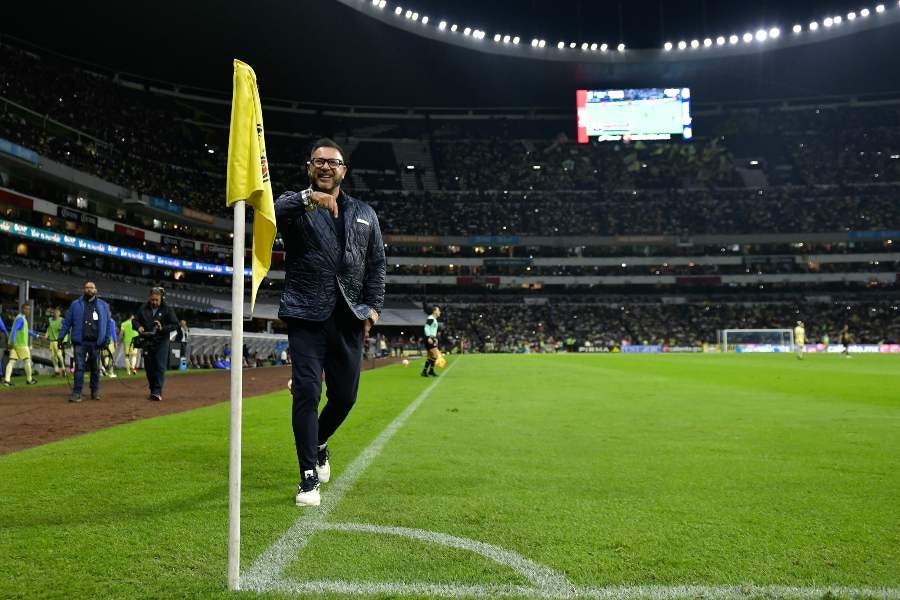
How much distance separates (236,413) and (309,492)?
126 centimetres

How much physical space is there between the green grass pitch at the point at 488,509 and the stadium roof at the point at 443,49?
4068 centimetres

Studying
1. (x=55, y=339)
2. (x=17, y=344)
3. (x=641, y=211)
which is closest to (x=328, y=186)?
(x=17, y=344)

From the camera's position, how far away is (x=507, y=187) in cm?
7350

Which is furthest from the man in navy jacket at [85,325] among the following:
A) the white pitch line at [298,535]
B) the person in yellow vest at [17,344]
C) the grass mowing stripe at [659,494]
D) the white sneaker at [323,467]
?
the white sneaker at [323,467]

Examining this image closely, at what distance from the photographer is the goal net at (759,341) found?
4796cm

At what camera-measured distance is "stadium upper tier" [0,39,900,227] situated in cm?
6356

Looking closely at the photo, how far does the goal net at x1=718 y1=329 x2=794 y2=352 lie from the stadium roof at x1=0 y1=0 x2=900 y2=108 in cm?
2494

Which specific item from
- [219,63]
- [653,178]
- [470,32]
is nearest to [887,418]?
[470,32]

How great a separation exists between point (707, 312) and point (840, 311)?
41.3 ft

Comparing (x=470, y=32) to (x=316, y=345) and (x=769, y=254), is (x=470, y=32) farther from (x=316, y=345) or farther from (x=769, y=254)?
(x=316, y=345)

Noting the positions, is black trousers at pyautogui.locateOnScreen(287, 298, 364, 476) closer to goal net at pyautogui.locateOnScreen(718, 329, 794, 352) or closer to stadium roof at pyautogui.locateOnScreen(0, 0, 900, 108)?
stadium roof at pyautogui.locateOnScreen(0, 0, 900, 108)

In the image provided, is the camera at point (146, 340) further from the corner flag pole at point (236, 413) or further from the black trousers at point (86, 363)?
the corner flag pole at point (236, 413)

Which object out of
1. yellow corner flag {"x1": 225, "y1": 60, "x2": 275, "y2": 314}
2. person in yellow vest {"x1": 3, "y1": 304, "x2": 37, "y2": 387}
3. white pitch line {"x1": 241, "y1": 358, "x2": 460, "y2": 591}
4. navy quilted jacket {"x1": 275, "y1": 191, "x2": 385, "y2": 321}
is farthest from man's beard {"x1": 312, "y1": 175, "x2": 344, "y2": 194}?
person in yellow vest {"x1": 3, "y1": 304, "x2": 37, "y2": 387}

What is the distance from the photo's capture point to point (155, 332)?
11.6 m
